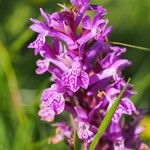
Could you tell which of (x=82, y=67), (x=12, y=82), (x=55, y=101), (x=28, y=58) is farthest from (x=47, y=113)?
(x=28, y=58)

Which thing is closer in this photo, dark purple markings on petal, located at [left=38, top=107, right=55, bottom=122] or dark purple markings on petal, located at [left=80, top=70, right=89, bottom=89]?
dark purple markings on petal, located at [left=80, top=70, right=89, bottom=89]

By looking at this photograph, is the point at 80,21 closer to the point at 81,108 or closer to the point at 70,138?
the point at 81,108

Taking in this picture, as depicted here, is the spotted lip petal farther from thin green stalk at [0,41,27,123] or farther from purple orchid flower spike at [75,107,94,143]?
thin green stalk at [0,41,27,123]

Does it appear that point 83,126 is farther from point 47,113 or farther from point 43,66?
point 43,66

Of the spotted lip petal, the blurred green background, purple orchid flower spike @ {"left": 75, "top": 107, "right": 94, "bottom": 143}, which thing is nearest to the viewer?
the spotted lip petal

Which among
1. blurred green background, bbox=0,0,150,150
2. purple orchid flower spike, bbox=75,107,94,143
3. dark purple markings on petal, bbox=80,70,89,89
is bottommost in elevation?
blurred green background, bbox=0,0,150,150

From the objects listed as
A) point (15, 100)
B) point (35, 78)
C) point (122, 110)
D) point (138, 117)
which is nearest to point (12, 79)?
point (15, 100)

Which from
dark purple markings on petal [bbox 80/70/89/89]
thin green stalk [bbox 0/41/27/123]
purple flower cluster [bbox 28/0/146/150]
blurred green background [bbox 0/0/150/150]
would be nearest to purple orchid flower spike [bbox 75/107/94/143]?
purple flower cluster [bbox 28/0/146/150]
